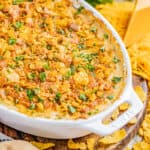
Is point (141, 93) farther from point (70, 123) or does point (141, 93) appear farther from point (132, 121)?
point (70, 123)

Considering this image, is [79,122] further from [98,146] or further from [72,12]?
[72,12]

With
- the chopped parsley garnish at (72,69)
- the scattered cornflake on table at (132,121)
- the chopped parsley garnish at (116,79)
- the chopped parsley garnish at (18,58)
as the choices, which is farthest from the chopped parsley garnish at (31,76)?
the scattered cornflake on table at (132,121)

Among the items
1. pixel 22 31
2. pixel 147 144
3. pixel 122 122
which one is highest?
pixel 22 31

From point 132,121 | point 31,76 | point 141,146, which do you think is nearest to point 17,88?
point 31,76

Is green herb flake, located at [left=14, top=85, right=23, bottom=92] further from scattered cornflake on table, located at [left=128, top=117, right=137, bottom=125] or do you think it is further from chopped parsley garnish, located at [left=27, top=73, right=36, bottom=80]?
scattered cornflake on table, located at [left=128, top=117, right=137, bottom=125]

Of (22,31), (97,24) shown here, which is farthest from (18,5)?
(97,24)
